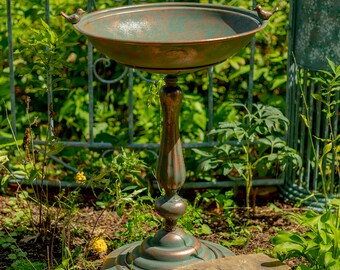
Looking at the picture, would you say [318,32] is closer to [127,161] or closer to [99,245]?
[127,161]

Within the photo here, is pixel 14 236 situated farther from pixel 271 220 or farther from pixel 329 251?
pixel 329 251

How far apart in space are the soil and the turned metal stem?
1.48 feet

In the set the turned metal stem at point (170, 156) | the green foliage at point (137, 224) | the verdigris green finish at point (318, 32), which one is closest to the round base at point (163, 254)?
the turned metal stem at point (170, 156)

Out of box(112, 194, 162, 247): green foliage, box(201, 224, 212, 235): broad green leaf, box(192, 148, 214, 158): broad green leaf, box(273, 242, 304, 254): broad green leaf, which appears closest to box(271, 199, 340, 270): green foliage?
box(273, 242, 304, 254): broad green leaf

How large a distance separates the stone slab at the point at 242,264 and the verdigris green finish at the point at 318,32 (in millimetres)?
1449

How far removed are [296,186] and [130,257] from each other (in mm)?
1542

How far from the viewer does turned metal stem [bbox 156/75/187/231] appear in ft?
14.3

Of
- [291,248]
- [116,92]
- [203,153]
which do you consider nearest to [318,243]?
[291,248]

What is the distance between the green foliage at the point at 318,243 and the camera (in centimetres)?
420

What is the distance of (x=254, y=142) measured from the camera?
5617 millimetres

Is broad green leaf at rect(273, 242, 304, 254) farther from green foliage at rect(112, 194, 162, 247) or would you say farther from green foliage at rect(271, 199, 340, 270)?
green foliage at rect(112, 194, 162, 247)

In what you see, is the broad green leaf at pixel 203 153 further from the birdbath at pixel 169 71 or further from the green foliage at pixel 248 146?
the birdbath at pixel 169 71

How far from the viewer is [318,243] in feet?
14.1

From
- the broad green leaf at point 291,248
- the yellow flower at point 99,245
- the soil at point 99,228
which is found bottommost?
the soil at point 99,228
